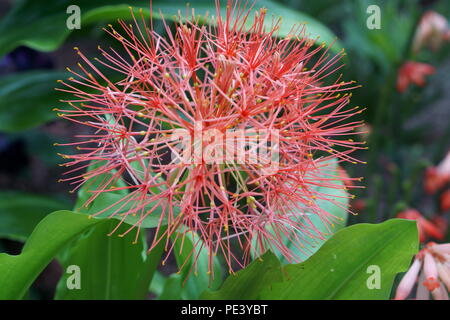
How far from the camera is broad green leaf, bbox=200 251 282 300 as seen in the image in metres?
0.74

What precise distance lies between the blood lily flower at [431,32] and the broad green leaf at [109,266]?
4.57ft

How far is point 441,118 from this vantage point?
2.68 metres

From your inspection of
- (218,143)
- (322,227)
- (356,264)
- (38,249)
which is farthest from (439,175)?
(38,249)

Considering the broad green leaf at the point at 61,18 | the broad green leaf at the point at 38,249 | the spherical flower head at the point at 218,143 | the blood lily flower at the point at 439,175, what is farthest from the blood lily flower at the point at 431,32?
the broad green leaf at the point at 38,249

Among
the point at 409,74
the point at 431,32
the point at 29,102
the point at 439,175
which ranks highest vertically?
the point at 431,32

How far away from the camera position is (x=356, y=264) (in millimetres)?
755

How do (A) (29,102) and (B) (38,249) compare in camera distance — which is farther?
(A) (29,102)

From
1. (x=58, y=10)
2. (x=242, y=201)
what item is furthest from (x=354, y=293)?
(x=58, y=10)

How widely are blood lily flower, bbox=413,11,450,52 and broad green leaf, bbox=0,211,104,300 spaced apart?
1506mm

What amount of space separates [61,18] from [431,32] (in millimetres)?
1286

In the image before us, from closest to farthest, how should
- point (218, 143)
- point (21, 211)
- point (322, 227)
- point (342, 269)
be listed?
point (218, 143), point (342, 269), point (322, 227), point (21, 211)

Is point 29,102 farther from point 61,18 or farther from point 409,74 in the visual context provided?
point 409,74

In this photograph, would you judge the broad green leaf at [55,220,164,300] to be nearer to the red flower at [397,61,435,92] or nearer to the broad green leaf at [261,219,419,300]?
the broad green leaf at [261,219,419,300]

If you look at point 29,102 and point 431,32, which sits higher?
point 431,32
